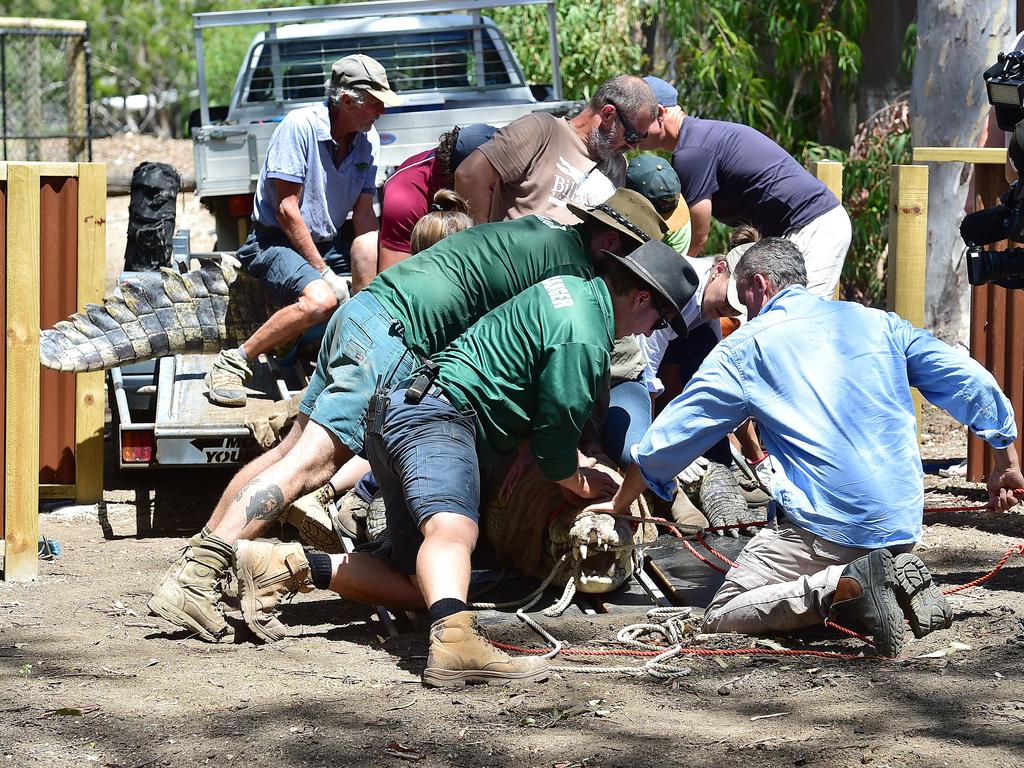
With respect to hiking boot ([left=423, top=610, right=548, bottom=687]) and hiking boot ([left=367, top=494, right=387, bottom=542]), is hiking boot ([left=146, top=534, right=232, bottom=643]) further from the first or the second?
hiking boot ([left=367, top=494, right=387, bottom=542])

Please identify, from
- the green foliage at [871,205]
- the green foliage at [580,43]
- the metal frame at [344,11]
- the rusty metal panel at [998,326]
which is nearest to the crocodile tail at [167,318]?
the metal frame at [344,11]

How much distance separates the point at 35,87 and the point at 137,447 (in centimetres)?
1239

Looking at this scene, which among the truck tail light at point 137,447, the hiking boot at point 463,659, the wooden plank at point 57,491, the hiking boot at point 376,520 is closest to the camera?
the hiking boot at point 463,659

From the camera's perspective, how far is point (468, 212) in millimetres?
5812

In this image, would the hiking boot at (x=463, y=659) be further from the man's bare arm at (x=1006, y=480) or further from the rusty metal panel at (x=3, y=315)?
the rusty metal panel at (x=3, y=315)

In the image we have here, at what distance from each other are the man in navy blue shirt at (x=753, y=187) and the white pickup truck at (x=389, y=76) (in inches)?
99.0

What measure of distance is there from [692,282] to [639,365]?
1.09 m

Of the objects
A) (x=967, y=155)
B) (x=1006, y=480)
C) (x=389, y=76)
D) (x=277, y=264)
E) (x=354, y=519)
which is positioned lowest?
(x=354, y=519)

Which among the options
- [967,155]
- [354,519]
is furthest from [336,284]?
[967,155]

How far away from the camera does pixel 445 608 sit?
3959 millimetres

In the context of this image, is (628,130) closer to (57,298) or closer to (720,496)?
(720,496)

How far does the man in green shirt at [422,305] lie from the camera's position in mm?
4727

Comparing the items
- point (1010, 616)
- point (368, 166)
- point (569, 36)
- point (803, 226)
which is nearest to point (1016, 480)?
point (1010, 616)

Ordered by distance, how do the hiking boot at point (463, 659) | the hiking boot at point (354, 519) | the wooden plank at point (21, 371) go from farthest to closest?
the hiking boot at point (354, 519) < the wooden plank at point (21, 371) < the hiking boot at point (463, 659)
